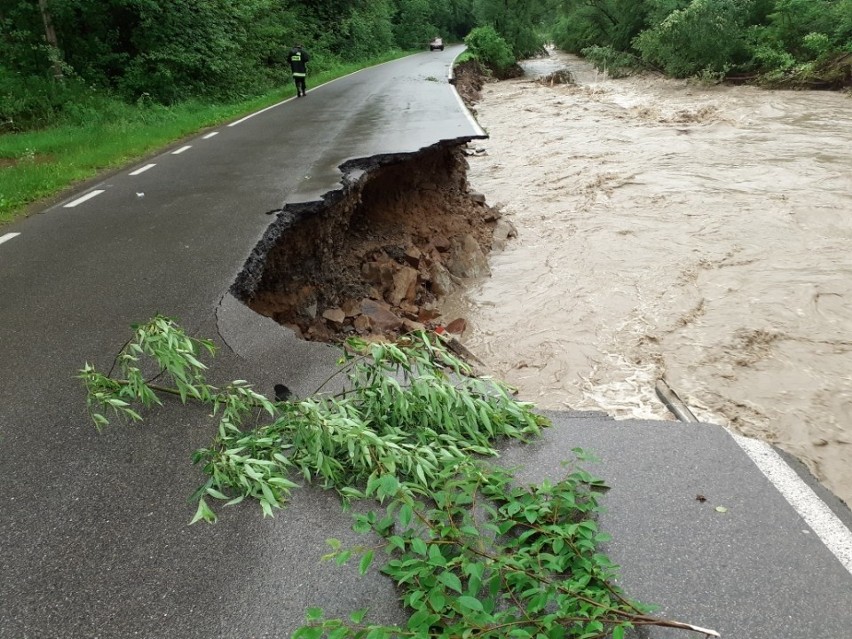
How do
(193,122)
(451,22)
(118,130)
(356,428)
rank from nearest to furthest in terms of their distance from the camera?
(356,428) < (118,130) < (193,122) < (451,22)

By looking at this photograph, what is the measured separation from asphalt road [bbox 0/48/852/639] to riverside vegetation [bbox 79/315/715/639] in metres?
0.13

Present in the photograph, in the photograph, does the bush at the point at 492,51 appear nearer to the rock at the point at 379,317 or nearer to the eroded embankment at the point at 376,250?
the eroded embankment at the point at 376,250

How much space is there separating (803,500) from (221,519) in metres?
2.80

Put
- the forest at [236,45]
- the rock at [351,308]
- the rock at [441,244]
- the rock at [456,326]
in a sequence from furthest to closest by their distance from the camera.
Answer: the forest at [236,45]
the rock at [441,244]
the rock at [456,326]
the rock at [351,308]

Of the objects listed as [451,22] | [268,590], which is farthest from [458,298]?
[451,22]

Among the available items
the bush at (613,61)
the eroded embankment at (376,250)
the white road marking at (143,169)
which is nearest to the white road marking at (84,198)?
the white road marking at (143,169)

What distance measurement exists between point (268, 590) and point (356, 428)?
0.88 metres

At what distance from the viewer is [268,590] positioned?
2.38m

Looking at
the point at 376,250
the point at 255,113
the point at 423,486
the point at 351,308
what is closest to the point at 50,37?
the point at 255,113

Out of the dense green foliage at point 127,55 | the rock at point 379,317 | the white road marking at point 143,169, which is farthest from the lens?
the dense green foliage at point 127,55

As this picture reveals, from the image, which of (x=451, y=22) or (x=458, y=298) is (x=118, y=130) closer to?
(x=458, y=298)

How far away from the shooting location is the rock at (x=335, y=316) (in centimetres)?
632

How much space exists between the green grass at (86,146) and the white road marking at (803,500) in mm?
8962

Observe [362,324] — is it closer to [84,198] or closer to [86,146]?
[84,198]
